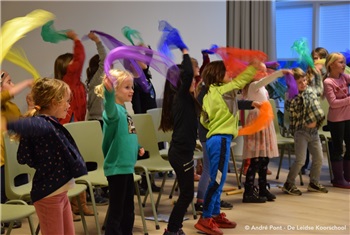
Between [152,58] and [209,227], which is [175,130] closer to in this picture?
[152,58]

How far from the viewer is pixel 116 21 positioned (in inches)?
251

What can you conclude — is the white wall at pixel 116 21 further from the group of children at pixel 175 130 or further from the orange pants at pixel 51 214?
the orange pants at pixel 51 214

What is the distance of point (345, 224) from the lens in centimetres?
462

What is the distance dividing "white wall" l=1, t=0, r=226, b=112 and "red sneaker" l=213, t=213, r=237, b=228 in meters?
1.97

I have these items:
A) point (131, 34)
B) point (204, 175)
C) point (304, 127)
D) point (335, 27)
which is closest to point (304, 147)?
point (304, 127)

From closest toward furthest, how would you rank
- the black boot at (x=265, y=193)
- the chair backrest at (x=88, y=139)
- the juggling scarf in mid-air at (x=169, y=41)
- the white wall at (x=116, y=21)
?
the juggling scarf in mid-air at (x=169, y=41), the chair backrest at (x=88, y=139), the black boot at (x=265, y=193), the white wall at (x=116, y=21)

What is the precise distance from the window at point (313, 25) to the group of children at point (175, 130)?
235 centimetres

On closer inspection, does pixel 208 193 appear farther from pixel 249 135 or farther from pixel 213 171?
pixel 249 135

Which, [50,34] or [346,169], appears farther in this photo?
[346,169]

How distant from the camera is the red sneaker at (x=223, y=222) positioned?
177 inches

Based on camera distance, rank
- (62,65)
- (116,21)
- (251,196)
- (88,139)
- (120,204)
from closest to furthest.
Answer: (120,204) < (88,139) < (62,65) < (251,196) < (116,21)

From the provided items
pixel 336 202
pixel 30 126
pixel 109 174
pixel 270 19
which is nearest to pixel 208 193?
pixel 109 174

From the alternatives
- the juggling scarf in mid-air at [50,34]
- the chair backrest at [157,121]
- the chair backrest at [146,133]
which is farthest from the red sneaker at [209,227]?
the juggling scarf in mid-air at [50,34]

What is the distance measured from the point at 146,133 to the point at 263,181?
129 cm
